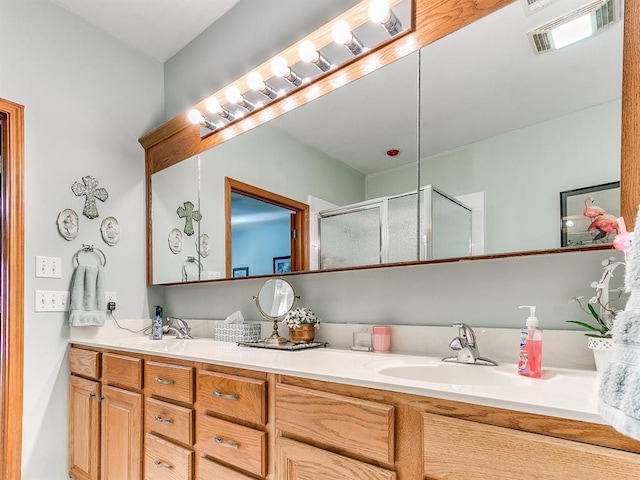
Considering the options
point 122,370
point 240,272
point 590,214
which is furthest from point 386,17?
point 122,370

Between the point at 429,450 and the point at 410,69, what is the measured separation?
1.28 meters

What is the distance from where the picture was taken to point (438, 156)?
1481mm

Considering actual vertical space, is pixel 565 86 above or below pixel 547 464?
above

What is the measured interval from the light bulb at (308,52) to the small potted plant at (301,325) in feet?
3.63

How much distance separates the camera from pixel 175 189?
2.53m

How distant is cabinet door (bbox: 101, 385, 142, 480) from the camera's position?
5.76 ft

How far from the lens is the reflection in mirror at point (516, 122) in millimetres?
1183

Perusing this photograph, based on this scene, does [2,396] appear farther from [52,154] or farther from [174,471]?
[52,154]

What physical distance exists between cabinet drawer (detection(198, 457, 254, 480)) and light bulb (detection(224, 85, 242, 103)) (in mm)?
1675

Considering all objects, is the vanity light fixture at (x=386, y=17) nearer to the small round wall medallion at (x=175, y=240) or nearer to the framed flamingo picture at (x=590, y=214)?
the framed flamingo picture at (x=590, y=214)

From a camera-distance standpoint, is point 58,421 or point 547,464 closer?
point 547,464

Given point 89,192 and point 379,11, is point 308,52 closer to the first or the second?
point 379,11

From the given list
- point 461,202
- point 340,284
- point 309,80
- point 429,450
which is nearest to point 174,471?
point 340,284

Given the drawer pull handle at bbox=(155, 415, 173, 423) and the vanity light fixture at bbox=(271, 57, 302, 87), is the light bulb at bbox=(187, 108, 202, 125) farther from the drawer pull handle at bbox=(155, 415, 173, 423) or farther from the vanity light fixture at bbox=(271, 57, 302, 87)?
the drawer pull handle at bbox=(155, 415, 173, 423)
